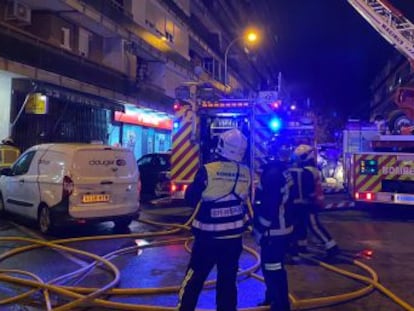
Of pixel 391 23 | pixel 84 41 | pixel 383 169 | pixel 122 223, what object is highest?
pixel 84 41

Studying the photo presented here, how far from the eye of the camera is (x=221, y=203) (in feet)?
13.3

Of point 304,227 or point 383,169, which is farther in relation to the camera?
point 383,169

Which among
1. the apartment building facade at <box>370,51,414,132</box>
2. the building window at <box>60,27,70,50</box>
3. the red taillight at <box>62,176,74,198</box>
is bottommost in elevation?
the red taillight at <box>62,176,74,198</box>

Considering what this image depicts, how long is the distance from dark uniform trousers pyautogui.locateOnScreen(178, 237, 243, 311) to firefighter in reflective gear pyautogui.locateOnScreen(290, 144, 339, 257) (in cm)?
234

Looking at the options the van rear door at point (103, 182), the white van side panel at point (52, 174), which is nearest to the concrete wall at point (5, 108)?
the white van side panel at point (52, 174)

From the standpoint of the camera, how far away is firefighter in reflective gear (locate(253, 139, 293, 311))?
4.43 meters

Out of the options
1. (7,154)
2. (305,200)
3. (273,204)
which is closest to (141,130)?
(7,154)

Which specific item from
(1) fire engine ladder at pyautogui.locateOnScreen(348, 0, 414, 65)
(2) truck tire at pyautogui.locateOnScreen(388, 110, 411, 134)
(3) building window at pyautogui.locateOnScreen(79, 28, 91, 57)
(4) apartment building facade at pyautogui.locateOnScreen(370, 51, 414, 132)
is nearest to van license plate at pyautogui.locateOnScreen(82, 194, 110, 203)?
(2) truck tire at pyautogui.locateOnScreen(388, 110, 411, 134)

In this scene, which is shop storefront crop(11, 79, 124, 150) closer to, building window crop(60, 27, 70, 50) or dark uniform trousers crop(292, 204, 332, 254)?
building window crop(60, 27, 70, 50)

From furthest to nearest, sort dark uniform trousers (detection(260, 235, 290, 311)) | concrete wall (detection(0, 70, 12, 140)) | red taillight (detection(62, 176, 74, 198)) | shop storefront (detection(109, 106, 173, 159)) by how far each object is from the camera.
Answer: shop storefront (detection(109, 106, 173, 159)) → concrete wall (detection(0, 70, 12, 140)) → red taillight (detection(62, 176, 74, 198)) → dark uniform trousers (detection(260, 235, 290, 311))

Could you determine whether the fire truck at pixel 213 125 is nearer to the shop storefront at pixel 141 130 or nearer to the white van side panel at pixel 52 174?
the white van side panel at pixel 52 174

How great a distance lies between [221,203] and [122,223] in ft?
19.1

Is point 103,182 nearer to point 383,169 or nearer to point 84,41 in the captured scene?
point 383,169

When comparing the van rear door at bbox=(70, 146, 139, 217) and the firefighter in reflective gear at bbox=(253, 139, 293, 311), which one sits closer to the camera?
the firefighter in reflective gear at bbox=(253, 139, 293, 311)
